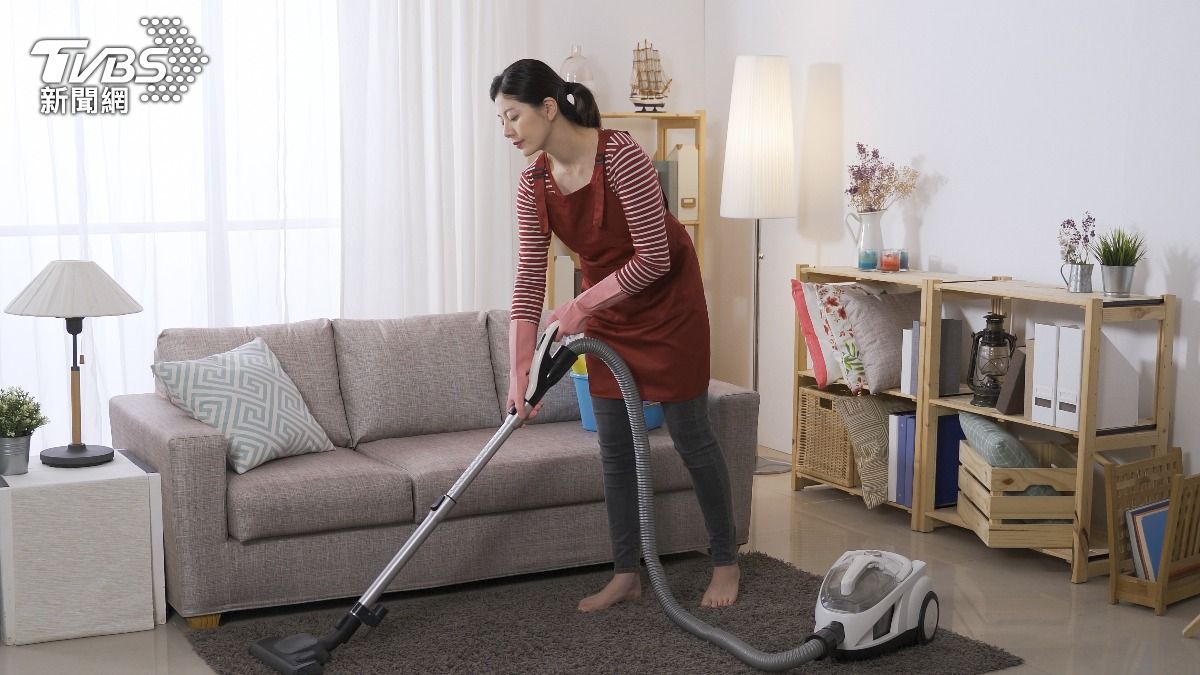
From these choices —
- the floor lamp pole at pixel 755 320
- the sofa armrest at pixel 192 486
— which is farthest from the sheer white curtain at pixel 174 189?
the floor lamp pole at pixel 755 320

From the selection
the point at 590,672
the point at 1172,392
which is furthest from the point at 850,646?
the point at 1172,392

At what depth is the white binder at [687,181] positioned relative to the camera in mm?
5152

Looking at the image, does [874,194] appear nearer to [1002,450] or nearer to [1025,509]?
[1002,450]

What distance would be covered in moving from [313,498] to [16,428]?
2.43ft

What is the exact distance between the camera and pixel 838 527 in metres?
4.14

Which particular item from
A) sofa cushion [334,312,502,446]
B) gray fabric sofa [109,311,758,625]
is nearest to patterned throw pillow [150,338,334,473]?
gray fabric sofa [109,311,758,625]

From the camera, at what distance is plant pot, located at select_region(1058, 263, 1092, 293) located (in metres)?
3.61

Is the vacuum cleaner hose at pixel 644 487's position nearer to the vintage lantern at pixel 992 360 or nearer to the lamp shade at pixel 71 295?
the lamp shade at pixel 71 295

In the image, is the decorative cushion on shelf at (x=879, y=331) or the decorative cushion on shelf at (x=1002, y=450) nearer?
the decorative cushion on shelf at (x=1002, y=450)

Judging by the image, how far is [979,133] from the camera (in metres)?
4.21

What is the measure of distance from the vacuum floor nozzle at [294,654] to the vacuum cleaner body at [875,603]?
1106mm

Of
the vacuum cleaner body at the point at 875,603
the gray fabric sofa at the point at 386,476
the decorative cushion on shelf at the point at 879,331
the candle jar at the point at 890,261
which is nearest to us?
the vacuum cleaner body at the point at 875,603

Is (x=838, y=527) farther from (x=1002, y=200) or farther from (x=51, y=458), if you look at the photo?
(x=51, y=458)

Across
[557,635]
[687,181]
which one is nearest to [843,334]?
[687,181]
